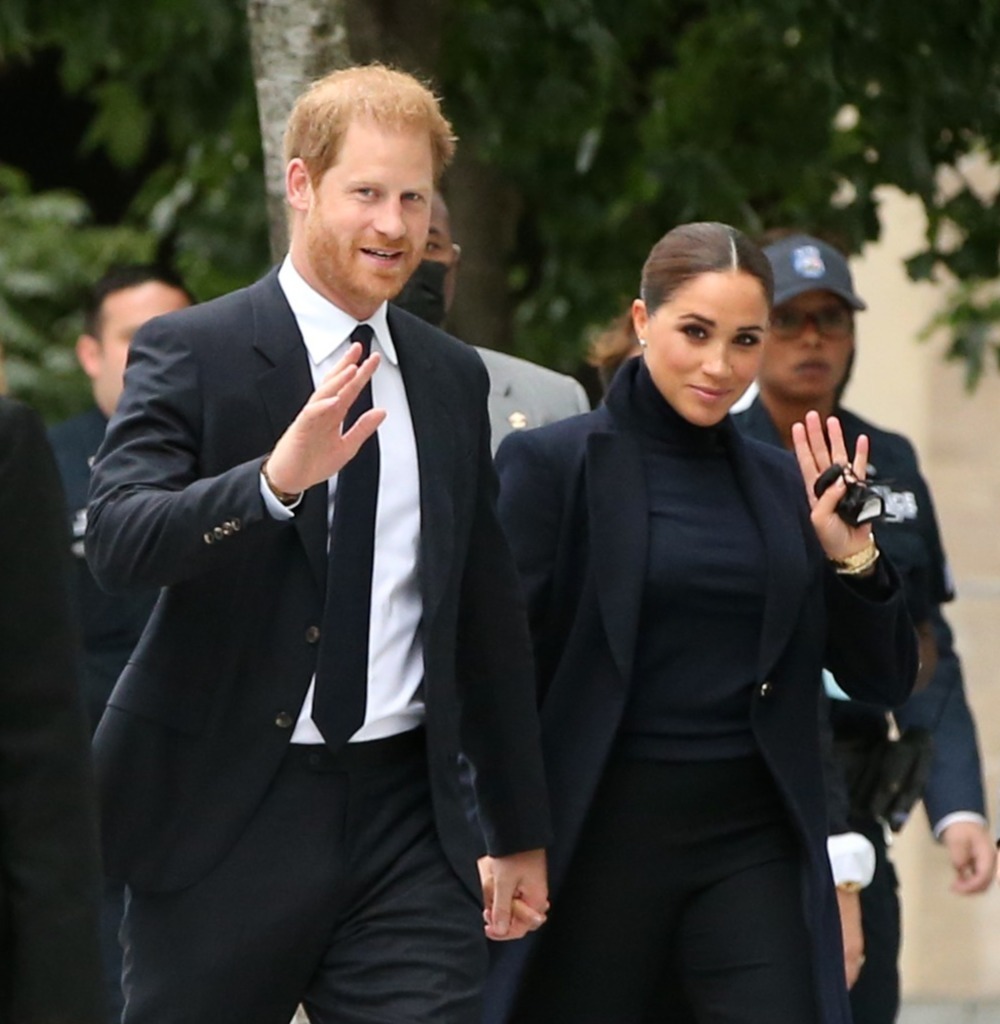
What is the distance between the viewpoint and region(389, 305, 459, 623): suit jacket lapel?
4586mm

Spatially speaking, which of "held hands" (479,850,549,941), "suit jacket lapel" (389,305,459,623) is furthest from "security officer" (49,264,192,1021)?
"suit jacket lapel" (389,305,459,623)

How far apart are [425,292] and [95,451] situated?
1.86 metres

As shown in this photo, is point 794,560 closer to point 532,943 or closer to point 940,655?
point 532,943

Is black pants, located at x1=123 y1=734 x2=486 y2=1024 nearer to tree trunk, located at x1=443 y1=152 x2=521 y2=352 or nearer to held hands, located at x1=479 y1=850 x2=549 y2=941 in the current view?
held hands, located at x1=479 y1=850 x2=549 y2=941

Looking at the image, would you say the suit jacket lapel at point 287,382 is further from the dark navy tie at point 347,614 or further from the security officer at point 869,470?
the security officer at point 869,470

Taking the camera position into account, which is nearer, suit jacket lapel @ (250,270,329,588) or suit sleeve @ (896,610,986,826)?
suit jacket lapel @ (250,270,329,588)

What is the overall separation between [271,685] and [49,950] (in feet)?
4.39

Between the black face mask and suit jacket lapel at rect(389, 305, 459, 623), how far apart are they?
1.17 metres

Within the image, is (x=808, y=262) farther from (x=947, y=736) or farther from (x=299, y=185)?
(x=299, y=185)

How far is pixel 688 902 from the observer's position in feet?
17.4

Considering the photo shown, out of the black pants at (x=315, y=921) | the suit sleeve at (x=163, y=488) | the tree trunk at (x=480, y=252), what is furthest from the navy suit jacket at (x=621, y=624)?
the tree trunk at (x=480, y=252)

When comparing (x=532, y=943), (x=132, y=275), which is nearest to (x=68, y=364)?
(x=132, y=275)

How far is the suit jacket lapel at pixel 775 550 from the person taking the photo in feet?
17.2

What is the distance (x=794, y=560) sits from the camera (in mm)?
5316
